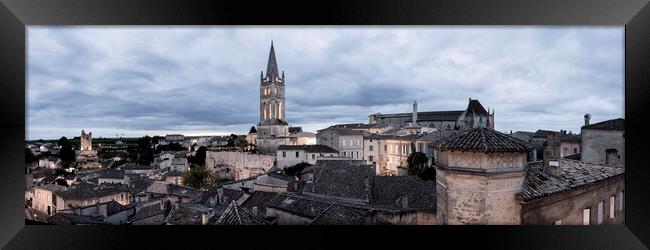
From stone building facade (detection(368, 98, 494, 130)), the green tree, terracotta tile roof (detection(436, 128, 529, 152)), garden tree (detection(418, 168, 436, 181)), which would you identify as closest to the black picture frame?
terracotta tile roof (detection(436, 128, 529, 152))

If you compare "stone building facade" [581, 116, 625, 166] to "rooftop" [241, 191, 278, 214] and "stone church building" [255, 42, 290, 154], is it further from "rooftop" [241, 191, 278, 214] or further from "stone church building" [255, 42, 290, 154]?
"stone church building" [255, 42, 290, 154]

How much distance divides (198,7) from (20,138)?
2226mm

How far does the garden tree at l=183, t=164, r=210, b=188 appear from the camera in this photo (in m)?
8.38

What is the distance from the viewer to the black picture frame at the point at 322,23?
2713mm

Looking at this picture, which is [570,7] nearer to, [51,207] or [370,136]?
[370,136]

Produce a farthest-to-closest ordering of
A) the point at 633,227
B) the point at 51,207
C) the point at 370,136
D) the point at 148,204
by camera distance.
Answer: the point at 370,136 < the point at 148,204 < the point at 51,207 < the point at 633,227

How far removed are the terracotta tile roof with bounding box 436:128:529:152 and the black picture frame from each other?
0.81 metres

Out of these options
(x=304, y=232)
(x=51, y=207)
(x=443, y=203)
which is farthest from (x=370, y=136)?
(x=51, y=207)

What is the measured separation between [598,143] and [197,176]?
27.8 feet

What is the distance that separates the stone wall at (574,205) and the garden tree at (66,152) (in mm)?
6369

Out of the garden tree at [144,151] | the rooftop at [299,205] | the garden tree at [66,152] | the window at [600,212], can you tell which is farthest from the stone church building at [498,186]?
the garden tree at [66,152]

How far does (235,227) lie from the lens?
326 centimetres

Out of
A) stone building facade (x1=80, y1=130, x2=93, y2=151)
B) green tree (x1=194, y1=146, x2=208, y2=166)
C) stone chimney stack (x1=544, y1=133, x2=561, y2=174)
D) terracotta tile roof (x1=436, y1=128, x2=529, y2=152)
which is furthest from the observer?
green tree (x1=194, y1=146, x2=208, y2=166)

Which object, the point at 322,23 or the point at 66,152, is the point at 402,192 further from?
the point at 66,152
